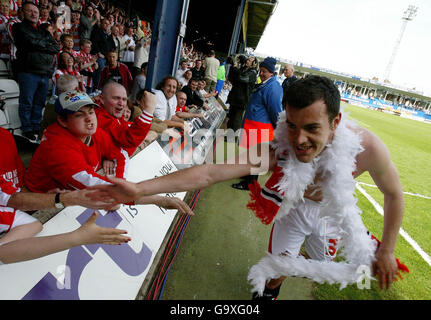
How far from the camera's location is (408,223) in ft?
16.0

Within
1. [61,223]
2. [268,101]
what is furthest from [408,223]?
[61,223]

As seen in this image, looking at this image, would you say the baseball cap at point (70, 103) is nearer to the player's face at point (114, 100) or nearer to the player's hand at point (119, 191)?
the player's hand at point (119, 191)

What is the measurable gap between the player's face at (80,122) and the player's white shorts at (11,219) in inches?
25.8

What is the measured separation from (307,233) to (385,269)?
62cm

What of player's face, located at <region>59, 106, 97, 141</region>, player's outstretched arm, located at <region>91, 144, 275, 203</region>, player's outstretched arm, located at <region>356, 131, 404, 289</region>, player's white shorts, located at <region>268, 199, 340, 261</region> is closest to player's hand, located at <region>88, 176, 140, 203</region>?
player's outstretched arm, located at <region>91, 144, 275, 203</region>

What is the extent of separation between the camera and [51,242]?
1322 mm

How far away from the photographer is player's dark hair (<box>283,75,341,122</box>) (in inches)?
62.4

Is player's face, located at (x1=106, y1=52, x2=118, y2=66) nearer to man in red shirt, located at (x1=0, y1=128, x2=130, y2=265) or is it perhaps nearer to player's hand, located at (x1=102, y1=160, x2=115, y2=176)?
player's hand, located at (x1=102, y1=160, x2=115, y2=176)

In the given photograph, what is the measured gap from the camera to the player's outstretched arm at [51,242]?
1295 millimetres

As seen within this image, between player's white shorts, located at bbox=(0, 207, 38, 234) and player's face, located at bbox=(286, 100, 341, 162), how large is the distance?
1.75 m

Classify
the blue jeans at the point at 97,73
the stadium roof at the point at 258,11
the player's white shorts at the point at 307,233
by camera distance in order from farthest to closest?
the stadium roof at the point at 258,11 < the blue jeans at the point at 97,73 < the player's white shorts at the point at 307,233

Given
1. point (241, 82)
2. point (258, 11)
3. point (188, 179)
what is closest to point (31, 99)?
point (188, 179)

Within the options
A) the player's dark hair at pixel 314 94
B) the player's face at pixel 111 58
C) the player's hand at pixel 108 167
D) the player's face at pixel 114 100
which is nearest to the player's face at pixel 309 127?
the player's dark hair at pixel 314 94

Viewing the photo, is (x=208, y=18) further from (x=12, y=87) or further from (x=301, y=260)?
(x=301, y=260)
